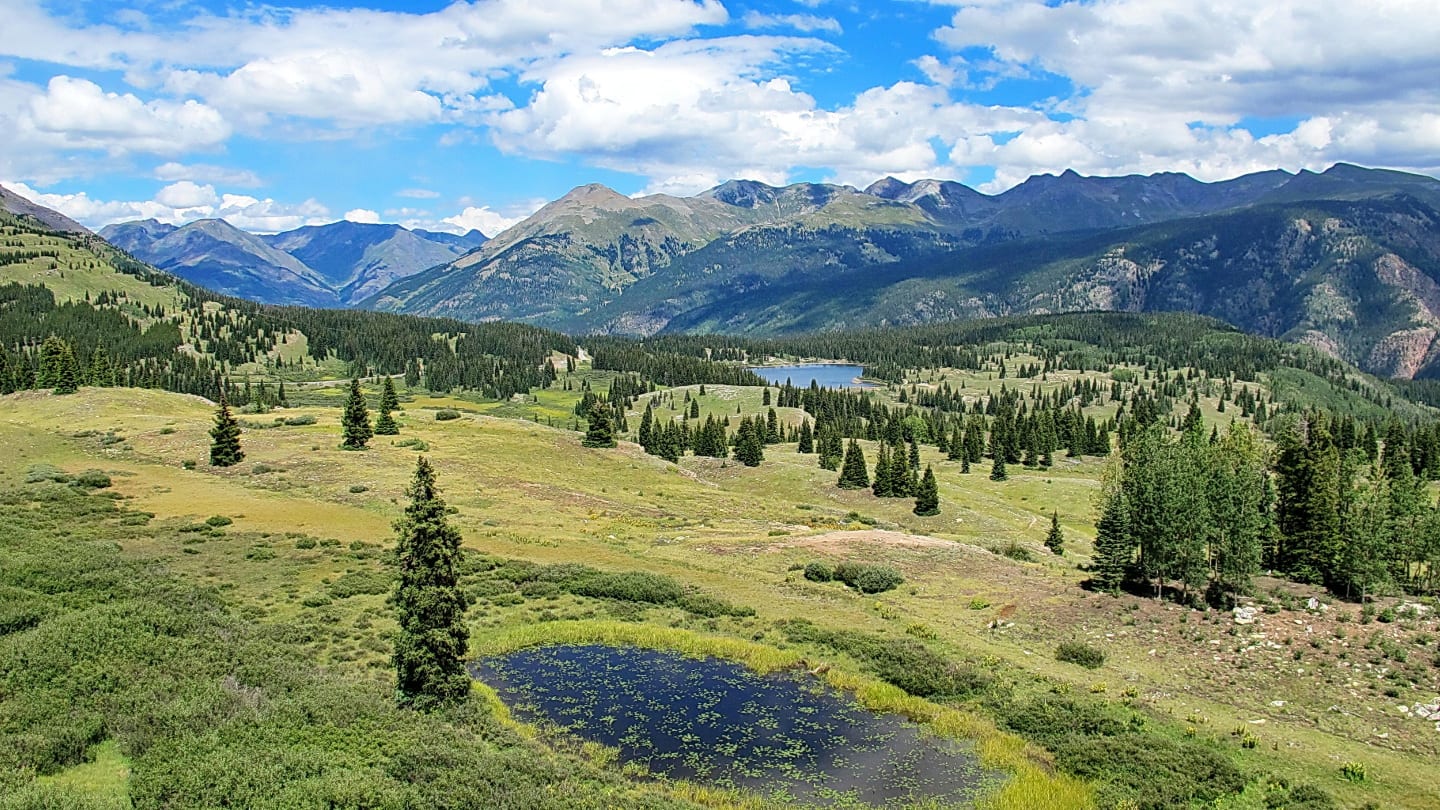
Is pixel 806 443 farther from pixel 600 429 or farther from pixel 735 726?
pixel 735 726

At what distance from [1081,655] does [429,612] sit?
31151 millimetres

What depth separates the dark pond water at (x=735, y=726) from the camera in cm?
2944

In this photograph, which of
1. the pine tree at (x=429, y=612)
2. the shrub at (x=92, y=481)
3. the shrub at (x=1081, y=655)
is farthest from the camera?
the shrub at (x=92, y=481)

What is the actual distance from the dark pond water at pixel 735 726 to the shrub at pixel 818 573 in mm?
17469

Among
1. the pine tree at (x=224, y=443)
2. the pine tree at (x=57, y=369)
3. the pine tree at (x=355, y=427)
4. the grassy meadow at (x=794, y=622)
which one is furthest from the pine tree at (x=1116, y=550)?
the pine tree at (x=57, y=369)

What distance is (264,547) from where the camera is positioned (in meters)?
56.7

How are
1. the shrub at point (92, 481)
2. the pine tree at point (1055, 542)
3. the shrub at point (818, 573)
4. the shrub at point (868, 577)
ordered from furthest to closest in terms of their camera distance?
1. the pine tree at point (1055, 542)
2. the shrub at point (92, 481)
3. the shrub at point (818, 573)
4. the shrub at point (868, 577)

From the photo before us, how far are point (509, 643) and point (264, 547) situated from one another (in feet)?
78.8

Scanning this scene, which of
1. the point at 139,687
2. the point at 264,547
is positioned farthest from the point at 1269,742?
the point at 264,547

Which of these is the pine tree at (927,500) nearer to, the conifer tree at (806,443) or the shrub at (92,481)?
the conifer tree at (806,443)

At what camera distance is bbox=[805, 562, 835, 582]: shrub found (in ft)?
190

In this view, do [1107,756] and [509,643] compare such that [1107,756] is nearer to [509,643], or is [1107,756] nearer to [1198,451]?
[509,643]

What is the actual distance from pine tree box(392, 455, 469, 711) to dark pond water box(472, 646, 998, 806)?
4225mm

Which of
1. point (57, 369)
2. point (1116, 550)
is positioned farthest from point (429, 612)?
point (57, 369)
